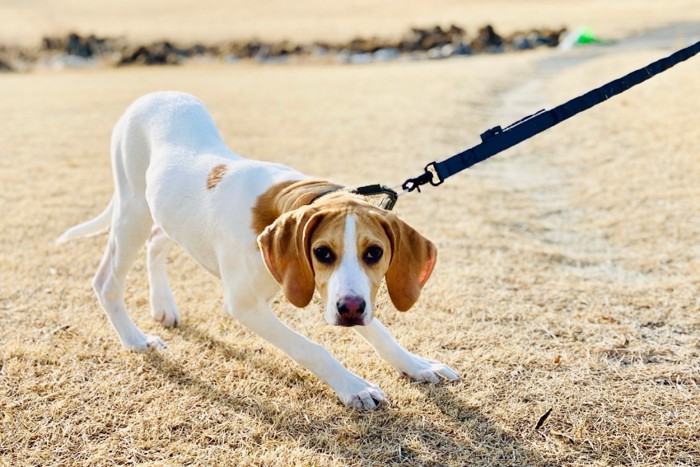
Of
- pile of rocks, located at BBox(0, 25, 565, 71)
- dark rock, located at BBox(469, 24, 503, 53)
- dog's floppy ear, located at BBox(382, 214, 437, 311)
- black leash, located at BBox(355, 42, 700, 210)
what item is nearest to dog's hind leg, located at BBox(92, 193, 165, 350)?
black leash, located at BBox(355, 42, 700, 210)

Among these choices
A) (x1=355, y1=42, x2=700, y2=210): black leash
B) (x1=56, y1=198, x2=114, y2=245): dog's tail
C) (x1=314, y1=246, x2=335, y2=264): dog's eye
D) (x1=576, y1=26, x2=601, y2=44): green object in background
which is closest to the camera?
(x1=314, y1=246, x2=335, y2=264): dog's eye

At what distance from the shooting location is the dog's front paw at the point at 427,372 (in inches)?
125

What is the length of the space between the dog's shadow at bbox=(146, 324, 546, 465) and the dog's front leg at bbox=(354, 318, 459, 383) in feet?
0.16

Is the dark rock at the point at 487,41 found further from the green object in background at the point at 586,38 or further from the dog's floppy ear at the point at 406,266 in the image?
the dog's floppy ear at the point at 406,266

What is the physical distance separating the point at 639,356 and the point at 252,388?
184cm

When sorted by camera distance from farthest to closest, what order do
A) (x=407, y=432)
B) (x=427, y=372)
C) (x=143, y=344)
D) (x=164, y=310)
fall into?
(x=164, y=310) → (x=143, y=344) → (x=427, y=372) → (x=407, y=432)

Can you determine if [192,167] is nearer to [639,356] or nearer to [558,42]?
[639,356]

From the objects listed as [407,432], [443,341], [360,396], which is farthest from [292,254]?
[443,341]

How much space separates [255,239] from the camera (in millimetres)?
2875

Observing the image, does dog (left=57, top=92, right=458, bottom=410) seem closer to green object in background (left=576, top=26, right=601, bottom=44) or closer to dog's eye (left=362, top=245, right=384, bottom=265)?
dog's eye (left=362, top=245, right=384, bottom=265)

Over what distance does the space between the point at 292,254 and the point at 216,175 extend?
2.69ft

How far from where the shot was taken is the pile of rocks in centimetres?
3034

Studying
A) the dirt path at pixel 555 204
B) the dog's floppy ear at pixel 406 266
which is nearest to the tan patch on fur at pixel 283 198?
the dog's floppy ear at pixel 406 266

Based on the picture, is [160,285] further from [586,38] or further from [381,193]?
[586,38]
